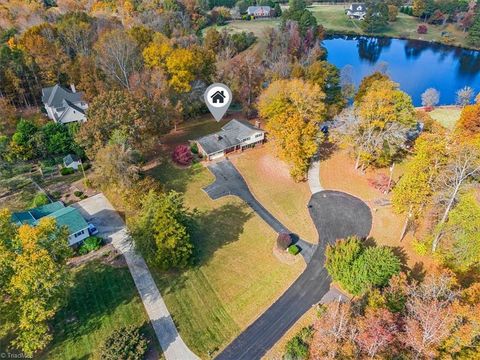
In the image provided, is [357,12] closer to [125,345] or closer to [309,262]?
[309,262]

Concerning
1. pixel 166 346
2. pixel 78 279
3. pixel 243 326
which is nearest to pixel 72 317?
pixel 78 279

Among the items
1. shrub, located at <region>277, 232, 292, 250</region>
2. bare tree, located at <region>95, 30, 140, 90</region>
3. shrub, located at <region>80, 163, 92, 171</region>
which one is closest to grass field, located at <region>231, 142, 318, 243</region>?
shrub, located at <region>277, 232, 292, 250</region>

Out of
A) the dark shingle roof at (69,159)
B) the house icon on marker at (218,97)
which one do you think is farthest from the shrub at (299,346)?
the house icon on marker at (218,97)

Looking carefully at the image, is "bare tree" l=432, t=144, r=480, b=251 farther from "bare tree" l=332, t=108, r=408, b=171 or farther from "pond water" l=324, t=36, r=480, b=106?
"pond water" l=324, t=36, r=480, b=106

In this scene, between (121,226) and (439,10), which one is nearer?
(121,226)

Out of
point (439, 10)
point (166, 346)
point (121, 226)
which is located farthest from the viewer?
point (439, 10)

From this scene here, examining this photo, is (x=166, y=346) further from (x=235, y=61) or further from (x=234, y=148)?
(x=235, y=61)
